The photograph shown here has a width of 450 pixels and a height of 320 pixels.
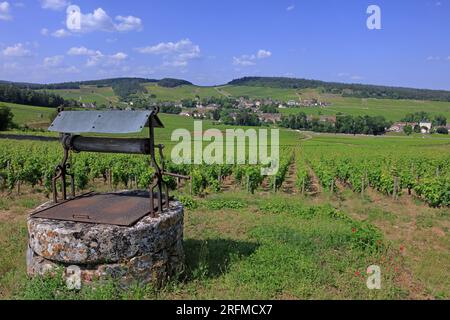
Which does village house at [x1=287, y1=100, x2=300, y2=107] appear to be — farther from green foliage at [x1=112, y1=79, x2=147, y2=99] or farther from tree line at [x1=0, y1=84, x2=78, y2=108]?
tree line at [x1=0, y1=84, x2=78, y2=108]

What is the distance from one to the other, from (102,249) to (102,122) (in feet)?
6.96

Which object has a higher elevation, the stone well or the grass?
the stone well

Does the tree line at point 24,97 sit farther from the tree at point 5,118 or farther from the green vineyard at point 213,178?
the green vineyard at point 213,178

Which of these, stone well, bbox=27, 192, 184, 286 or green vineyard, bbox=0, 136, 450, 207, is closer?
stone well, bbox=27, 192, 184, 286

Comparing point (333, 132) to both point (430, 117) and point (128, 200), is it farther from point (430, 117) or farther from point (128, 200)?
point (128, 200)

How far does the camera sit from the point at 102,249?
530 cm

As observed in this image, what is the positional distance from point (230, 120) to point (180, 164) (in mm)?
79209

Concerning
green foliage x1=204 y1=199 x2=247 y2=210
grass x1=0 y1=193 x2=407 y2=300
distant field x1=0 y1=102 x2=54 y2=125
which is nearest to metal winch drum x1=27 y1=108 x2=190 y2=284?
→ grass x1=0 y1=193 x2=407 y2=300

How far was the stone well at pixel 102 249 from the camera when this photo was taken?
531 cm

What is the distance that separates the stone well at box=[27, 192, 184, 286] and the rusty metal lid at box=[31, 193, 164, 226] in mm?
125

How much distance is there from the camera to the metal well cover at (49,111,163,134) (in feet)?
19.0

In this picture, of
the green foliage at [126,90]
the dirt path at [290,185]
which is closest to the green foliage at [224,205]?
the dirt path at [290,185]

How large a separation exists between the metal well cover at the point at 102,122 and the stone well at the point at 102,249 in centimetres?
153

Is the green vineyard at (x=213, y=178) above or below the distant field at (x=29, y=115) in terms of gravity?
below
